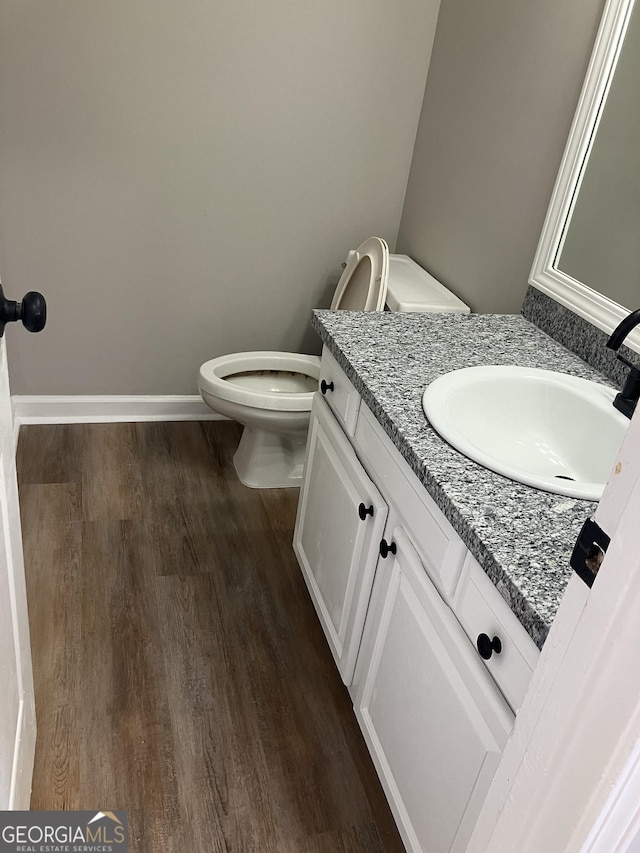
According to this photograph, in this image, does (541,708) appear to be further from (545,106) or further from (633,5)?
(545,106)

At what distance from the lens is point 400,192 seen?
269 cm

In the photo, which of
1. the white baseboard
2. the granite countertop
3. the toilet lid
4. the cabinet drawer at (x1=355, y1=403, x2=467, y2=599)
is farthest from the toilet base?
the cabinet drawer at (x1=355, y1=403, x2=467, y2=599)

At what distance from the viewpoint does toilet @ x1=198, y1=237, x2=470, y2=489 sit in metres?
2.25

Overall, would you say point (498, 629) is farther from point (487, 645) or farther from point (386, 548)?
point (386, 548)

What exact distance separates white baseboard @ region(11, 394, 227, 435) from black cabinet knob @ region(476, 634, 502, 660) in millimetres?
2046

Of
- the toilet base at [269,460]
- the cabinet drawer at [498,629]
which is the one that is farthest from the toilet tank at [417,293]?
the cabinet drawer at [498,629]

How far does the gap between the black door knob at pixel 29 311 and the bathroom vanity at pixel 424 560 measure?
62cm

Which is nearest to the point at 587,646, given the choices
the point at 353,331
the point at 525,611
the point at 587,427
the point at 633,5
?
the point at 525,611

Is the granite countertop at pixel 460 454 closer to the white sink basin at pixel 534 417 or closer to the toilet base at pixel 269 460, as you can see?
the white sink basin at pixel 534 417

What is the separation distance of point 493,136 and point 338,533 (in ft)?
4.11

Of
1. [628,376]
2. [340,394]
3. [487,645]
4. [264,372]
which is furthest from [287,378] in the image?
[487,645]

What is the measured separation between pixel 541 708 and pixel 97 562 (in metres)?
1.67

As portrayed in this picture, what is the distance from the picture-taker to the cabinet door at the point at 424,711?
1.06m

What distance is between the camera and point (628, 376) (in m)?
1.22
